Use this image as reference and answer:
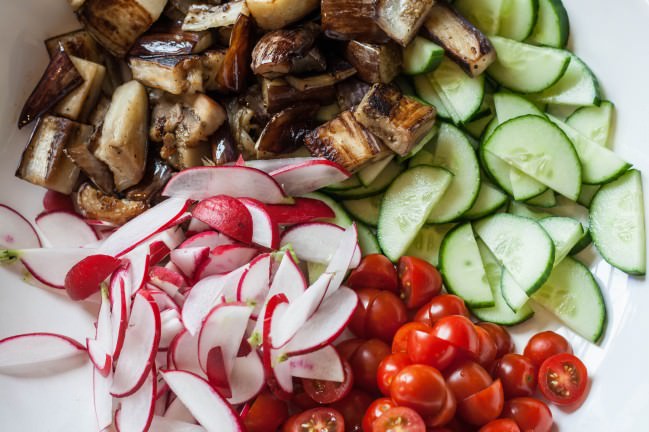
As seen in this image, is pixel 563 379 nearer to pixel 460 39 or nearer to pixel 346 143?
pixel 346 143

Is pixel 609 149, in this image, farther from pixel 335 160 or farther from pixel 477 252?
pixel 335 160

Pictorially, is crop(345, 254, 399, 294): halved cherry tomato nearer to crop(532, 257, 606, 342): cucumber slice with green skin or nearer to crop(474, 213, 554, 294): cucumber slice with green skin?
A: crop(474, 213, 554, 294): cucumber slice with green skin

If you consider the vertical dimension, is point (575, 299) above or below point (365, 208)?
below

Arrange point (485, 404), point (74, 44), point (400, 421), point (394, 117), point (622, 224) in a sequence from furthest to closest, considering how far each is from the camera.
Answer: point (74, 44) → point (394, 117) → point (622, 224) → point (485, 404) → point (400, 421)

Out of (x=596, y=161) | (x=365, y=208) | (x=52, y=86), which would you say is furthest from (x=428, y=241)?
(x=52, y=86)

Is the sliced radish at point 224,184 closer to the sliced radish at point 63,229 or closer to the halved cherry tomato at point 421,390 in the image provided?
the sliced radish at point 63,229

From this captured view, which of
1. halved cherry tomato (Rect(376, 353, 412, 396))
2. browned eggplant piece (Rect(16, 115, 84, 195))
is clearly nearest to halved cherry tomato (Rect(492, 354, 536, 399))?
halved cherry tomato (Rect(376, 353, 412, 396))
